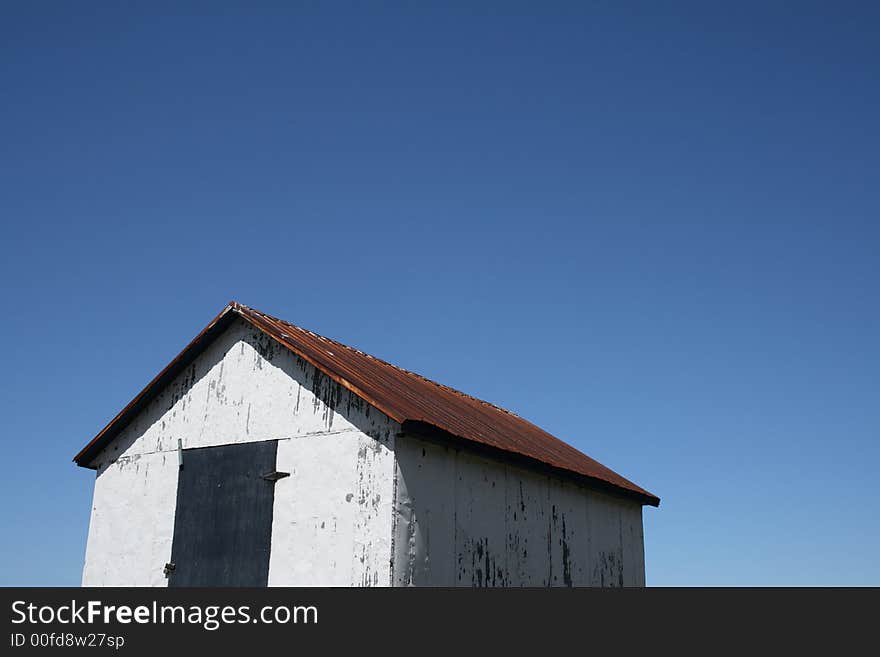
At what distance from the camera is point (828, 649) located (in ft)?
31.5

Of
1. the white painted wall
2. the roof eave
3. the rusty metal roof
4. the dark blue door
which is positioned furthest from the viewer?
the dark blue door

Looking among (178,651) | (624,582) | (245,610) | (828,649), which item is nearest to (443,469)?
(245,610)

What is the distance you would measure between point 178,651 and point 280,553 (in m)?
2.70

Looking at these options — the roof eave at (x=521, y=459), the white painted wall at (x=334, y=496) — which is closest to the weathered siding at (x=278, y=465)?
the white painted wall at (x=334, y=496)

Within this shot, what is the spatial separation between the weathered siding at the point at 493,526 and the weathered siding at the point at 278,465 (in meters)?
0.46

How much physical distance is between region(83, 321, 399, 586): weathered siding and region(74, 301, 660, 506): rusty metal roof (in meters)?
0.24

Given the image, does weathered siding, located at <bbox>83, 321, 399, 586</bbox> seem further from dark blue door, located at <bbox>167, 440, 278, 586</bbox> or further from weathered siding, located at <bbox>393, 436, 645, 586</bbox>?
weathered siding, located at <bbox>393, 436, 645, 586</bbox>

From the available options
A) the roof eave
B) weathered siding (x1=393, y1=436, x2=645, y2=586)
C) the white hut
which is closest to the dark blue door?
the white hut

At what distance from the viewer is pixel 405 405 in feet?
41.6

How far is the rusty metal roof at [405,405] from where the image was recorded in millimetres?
12398

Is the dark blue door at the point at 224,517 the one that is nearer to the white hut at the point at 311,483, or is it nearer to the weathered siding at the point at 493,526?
the white hut at the point at 311,483

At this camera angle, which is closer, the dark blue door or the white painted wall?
the white painted wall

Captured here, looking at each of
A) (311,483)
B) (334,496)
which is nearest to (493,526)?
(334,496)

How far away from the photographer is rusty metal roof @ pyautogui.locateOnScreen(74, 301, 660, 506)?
12.4 metres
